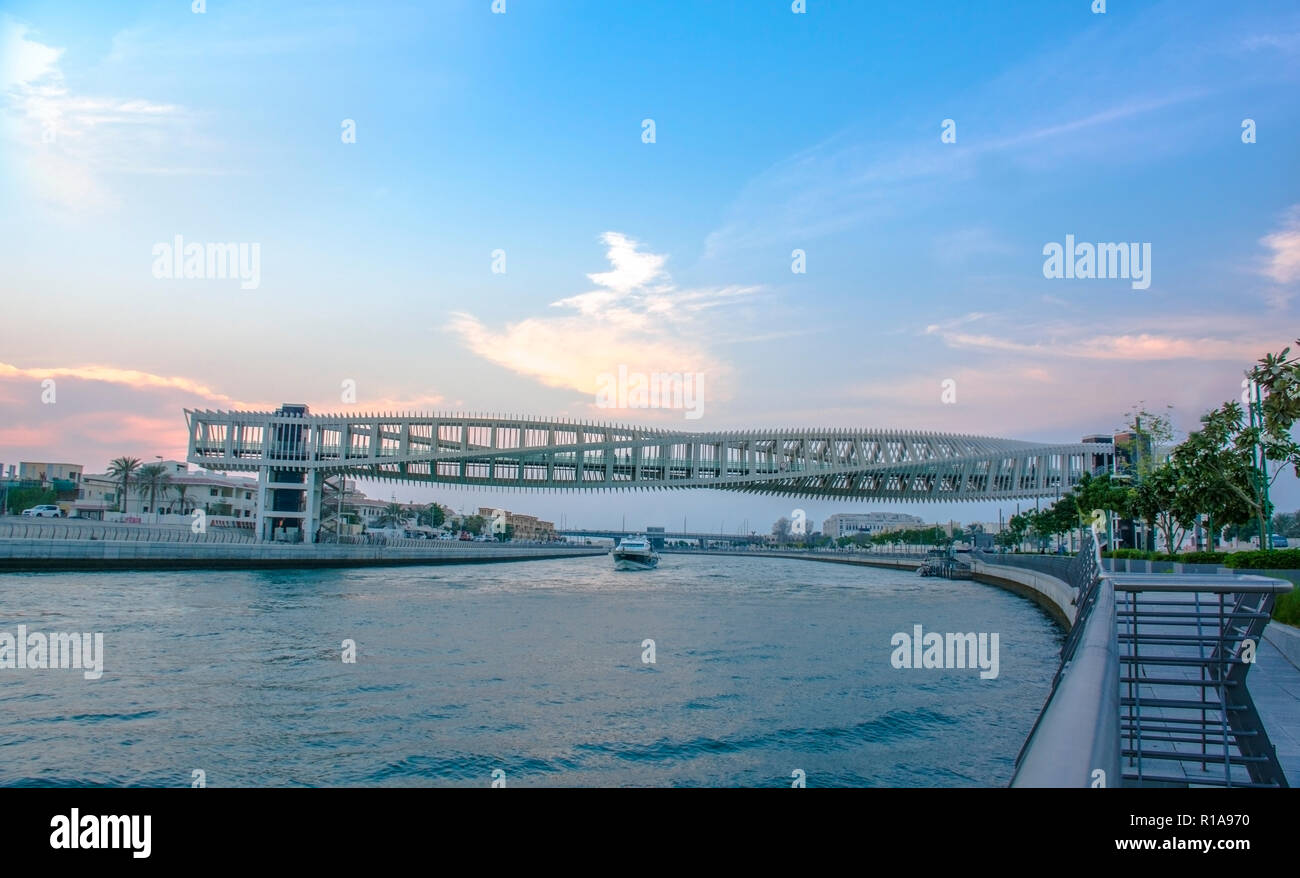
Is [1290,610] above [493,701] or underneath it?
above

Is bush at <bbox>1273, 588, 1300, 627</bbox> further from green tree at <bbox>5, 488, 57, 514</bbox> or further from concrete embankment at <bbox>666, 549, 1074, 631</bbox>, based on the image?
green tree at <bbox>5, 488, 57, 514</bbox>

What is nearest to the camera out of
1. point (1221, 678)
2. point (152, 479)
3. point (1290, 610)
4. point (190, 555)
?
point (1221, 678)

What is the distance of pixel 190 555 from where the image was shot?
159 ft

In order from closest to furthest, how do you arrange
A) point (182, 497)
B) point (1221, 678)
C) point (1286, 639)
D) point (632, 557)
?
point (1221, 678)
point (1286, 639)
point (632, 557)
point (182, 497)

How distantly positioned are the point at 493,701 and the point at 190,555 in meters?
39.6

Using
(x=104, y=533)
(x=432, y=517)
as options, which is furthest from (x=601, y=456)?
(x=432, y=517)

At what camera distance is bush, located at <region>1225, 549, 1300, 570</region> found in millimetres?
22172

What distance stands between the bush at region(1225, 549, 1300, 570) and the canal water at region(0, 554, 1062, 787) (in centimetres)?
545

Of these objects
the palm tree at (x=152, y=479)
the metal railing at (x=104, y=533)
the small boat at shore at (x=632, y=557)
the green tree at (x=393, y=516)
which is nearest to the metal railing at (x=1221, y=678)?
the metal railing at (x=104, y=533)

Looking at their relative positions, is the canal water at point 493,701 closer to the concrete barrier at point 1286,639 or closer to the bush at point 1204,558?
the concrete barrier at point 1286,639

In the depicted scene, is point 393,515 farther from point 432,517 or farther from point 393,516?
point 432,517

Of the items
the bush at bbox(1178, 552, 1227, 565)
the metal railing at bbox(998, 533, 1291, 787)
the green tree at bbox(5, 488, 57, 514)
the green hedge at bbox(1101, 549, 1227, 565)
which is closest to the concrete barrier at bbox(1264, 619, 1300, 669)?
the metal railing at bbox(998, 533, 1291, 787)

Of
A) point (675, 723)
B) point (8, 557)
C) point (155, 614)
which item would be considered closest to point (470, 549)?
point (8, 557)

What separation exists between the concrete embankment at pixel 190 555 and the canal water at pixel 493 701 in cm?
945
